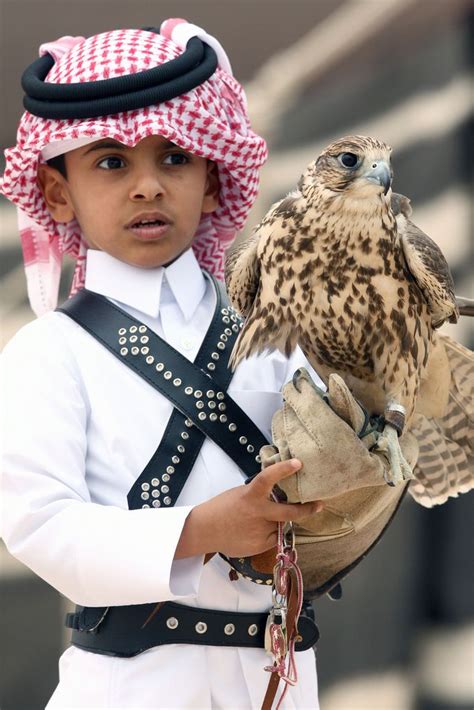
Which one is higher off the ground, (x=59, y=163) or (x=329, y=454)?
(x=59, y=163)

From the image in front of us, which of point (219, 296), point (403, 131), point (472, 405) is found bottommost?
point (472, 405)

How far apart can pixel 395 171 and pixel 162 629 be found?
2.53m

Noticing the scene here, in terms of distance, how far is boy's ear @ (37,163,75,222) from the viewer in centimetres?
219

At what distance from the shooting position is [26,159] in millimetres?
2143

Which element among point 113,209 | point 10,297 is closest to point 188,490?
point 113,209

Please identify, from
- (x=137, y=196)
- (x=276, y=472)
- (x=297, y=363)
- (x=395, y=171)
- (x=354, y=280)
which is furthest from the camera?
(x=395, y=171)

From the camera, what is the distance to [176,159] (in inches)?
83.9

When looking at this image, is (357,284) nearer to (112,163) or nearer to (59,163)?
(112,163)

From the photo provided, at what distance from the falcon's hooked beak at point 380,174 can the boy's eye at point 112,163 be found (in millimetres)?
510

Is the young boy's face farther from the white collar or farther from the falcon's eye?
the falcon's eye

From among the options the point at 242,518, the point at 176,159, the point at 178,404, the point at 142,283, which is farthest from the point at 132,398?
the point at 176,159

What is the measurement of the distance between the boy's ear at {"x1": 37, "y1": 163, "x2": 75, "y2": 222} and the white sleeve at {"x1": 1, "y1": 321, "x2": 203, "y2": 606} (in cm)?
37

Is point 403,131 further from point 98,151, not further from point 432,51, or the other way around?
point 98,151

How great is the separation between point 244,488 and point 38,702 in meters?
2.82
